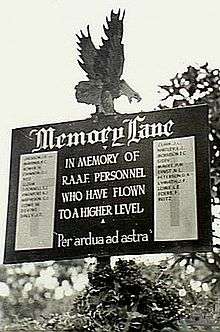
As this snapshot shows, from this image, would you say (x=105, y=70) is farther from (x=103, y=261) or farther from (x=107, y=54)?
(x=103, y=261)

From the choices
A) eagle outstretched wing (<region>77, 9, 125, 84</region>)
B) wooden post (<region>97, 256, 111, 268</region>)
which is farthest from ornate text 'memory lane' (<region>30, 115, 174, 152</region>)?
wooden post (<region>97, 256, 111, 268</region>)

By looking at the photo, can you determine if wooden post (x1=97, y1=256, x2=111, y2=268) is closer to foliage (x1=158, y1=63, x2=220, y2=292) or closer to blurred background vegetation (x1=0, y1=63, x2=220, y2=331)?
blurred background vegetation (x1=0, y1=63, x2=220, y2=331)

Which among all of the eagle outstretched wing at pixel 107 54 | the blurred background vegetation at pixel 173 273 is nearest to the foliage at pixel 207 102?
the blurred background vegetation at pixel 173 273

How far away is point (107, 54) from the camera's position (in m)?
1.54

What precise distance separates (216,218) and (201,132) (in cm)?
17

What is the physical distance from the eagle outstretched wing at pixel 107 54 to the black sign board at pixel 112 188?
10 cm

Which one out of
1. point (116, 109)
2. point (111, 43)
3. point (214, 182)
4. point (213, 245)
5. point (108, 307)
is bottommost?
point (108, 307)

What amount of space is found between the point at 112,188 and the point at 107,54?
0.30 meters

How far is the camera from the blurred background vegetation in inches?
53.1

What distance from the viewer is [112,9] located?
1.61 metres

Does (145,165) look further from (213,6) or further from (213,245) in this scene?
(213,6)

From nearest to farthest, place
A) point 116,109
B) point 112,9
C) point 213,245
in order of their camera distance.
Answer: point 213,245 < point 116,109 < point 112,9

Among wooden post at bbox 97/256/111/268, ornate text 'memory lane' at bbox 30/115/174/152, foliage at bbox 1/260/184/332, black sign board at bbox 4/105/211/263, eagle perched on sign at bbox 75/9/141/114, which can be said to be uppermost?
eagle perched on sign at bbox 75/9/141/114

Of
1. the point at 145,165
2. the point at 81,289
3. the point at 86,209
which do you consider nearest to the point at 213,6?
the point at 145,165
